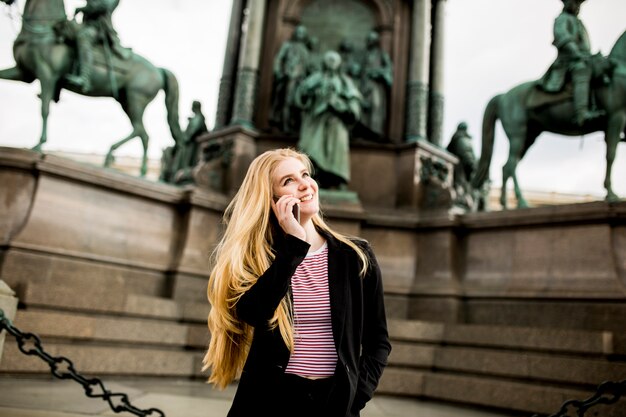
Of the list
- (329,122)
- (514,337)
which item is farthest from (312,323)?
(329,122)

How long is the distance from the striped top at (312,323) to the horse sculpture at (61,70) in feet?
23.4

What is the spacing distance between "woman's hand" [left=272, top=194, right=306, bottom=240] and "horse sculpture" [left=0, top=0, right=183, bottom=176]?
7.12 m

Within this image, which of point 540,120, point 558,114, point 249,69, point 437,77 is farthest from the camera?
point 437,77

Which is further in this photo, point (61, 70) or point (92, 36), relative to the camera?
point (92, 36)

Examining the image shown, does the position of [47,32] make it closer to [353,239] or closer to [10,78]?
[10,78]

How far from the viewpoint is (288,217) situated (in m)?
1.70

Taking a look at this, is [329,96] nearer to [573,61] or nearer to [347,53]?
[347,53]

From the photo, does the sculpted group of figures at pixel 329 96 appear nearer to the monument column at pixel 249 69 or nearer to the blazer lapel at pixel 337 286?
the monument column at pixel 249 69

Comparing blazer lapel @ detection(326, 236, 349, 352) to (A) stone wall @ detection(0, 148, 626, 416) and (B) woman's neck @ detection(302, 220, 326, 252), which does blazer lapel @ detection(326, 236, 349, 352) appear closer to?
(B) woman's neck @ detection(302, 220, 326, 252)

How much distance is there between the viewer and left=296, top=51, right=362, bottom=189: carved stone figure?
8.87 m

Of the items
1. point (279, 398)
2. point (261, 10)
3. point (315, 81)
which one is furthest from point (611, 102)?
point (279, 398)

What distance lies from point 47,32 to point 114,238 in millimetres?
3546

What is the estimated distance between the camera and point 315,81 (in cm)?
912

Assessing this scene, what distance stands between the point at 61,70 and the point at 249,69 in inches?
129
